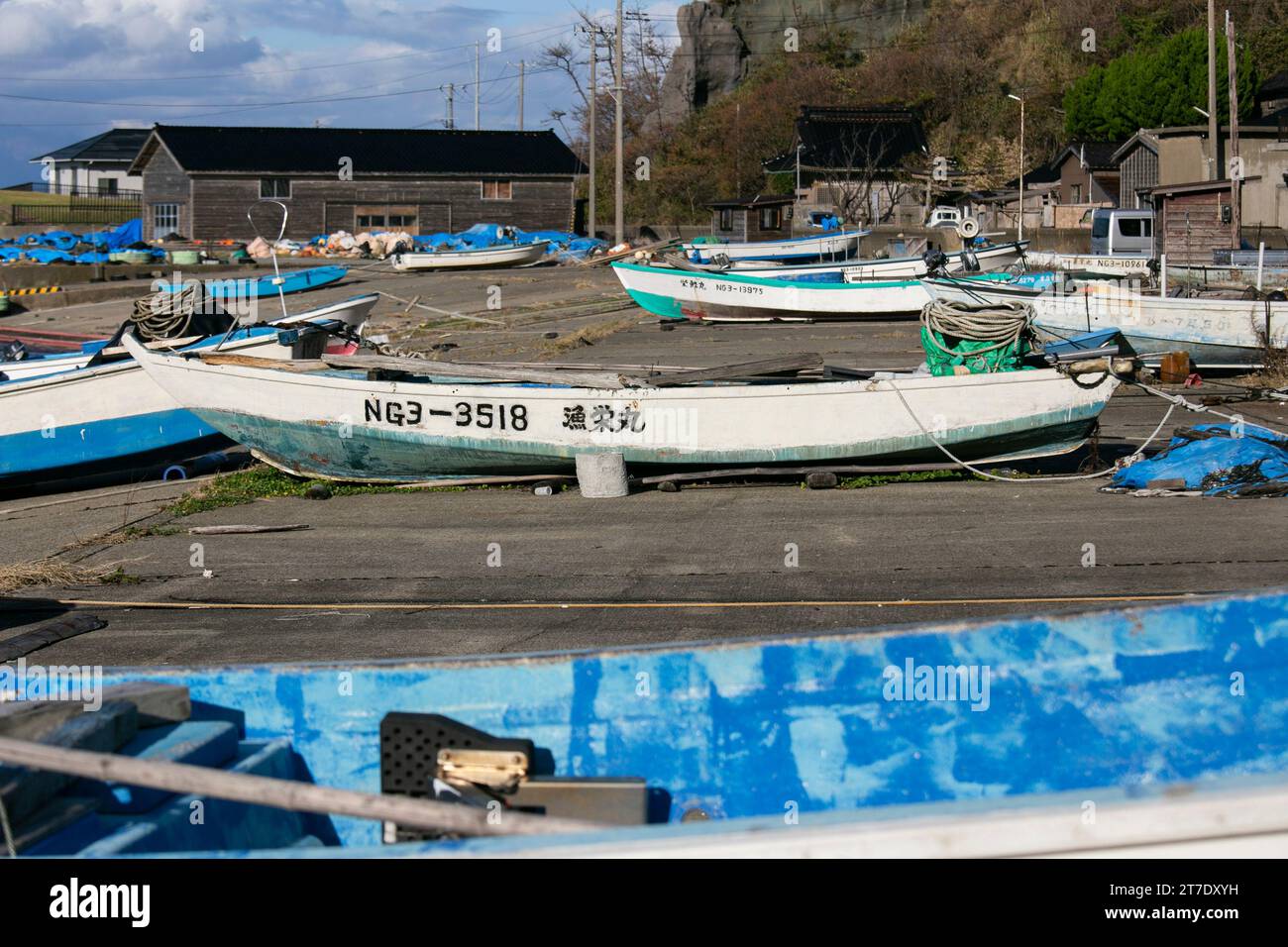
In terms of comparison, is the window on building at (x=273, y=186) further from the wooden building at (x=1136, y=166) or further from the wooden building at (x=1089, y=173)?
the wooden building at (x=1136, y=166)

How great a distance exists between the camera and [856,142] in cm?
5625

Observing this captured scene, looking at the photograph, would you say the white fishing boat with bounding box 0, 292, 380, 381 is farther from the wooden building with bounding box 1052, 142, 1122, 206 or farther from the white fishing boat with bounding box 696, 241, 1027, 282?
the wooden building with bounding box 1052, 142, 1122, 206

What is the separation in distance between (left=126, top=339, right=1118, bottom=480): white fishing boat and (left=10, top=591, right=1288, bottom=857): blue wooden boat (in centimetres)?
823

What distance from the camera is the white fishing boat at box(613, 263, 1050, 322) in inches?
1126

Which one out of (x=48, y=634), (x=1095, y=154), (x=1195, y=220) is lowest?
(x=48, y=634)

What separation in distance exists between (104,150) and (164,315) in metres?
82.1

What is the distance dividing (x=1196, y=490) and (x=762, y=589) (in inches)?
212

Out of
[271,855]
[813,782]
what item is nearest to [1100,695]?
[813,782]

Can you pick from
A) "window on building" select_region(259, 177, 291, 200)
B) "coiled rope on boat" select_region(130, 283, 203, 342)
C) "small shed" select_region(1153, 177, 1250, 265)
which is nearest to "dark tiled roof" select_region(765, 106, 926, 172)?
"small shed" select_region(1153, 177, 1250, 265)

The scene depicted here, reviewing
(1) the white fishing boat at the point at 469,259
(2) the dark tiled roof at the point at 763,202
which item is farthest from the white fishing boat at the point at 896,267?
(2) the dark tiled roof at the point at 763,202

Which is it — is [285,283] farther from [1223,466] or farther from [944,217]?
[1223,466]

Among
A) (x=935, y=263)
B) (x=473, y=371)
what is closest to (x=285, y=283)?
(x=935, y=263)

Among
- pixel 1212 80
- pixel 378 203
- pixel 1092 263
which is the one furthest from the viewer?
pixel 378 203
